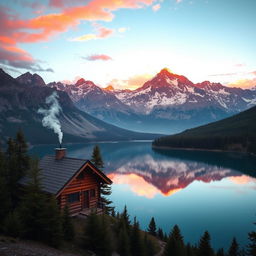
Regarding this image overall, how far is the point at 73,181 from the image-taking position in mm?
27781

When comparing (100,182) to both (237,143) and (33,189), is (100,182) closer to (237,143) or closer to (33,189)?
(33,189)

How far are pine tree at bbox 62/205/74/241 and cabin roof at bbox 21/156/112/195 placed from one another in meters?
3.91

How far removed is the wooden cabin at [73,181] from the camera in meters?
26.2

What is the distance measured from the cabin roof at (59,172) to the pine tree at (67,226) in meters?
3.91

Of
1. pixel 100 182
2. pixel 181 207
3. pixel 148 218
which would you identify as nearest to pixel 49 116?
pixel 100 182

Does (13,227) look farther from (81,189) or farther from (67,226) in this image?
(81,189)

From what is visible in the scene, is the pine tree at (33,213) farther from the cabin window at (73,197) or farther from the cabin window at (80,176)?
the cabin window at (80,176)

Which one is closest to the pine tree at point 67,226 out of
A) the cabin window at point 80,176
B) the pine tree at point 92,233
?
the pine tree at point 92,233

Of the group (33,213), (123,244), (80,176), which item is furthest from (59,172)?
(123,244)

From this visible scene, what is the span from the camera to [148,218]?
1863 inches

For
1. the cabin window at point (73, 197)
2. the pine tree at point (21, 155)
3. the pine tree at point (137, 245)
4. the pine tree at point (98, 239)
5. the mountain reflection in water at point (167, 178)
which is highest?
the pine tree at point (21, 155)

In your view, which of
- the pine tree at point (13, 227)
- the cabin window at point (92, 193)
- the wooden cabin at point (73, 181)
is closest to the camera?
the pine tree at point (13, 227)

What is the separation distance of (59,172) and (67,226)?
7532 mm

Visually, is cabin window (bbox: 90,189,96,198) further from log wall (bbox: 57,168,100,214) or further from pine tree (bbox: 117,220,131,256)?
pine tree (bbox: 117,220,131,256)
